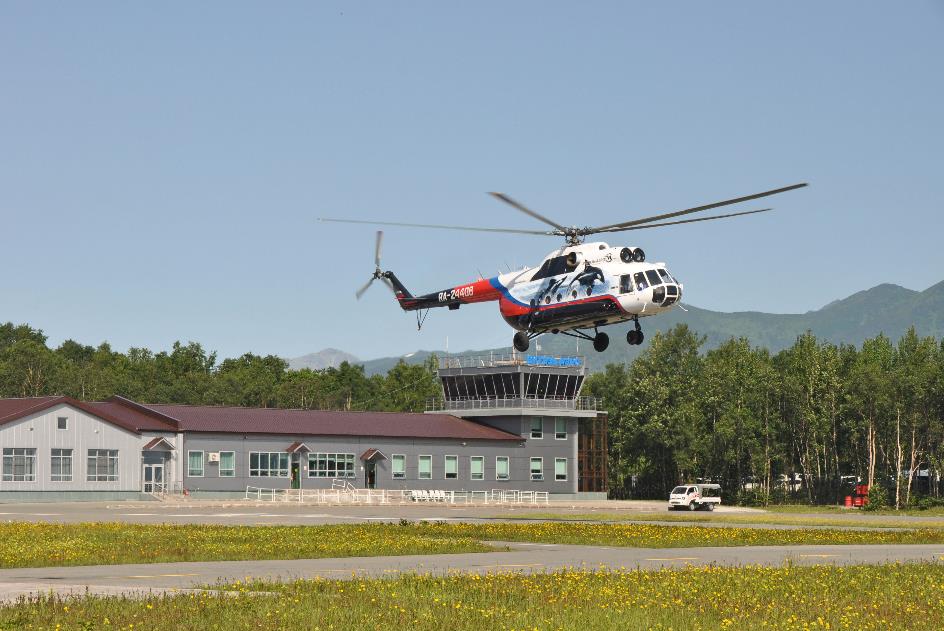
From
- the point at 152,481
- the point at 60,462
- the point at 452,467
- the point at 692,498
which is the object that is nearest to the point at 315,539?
the point at 60,462

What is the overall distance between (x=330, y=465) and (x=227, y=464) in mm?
8327

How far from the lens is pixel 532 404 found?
109 m

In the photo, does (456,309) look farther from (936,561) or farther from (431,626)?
(431,626)

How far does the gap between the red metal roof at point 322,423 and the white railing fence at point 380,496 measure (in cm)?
427

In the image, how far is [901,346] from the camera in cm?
14325

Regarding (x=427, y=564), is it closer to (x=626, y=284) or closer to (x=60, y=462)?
(x=626, y=284)

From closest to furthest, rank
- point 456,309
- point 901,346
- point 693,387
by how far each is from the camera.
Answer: point 456,309 → point 693,387 → point 901,346

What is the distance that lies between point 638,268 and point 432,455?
58528 millimetres

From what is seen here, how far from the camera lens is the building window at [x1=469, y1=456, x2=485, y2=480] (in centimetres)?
10494

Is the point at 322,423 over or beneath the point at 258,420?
beneath

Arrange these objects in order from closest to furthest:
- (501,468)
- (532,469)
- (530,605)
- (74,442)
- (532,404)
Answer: (530,605) < (74,442) < (501,468) < (532,469) < (532,404)

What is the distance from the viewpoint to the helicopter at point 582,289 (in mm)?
45969

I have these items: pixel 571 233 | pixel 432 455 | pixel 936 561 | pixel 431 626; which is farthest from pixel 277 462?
pixel 431 626

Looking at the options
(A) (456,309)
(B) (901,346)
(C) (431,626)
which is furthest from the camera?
(B) (901,346)
